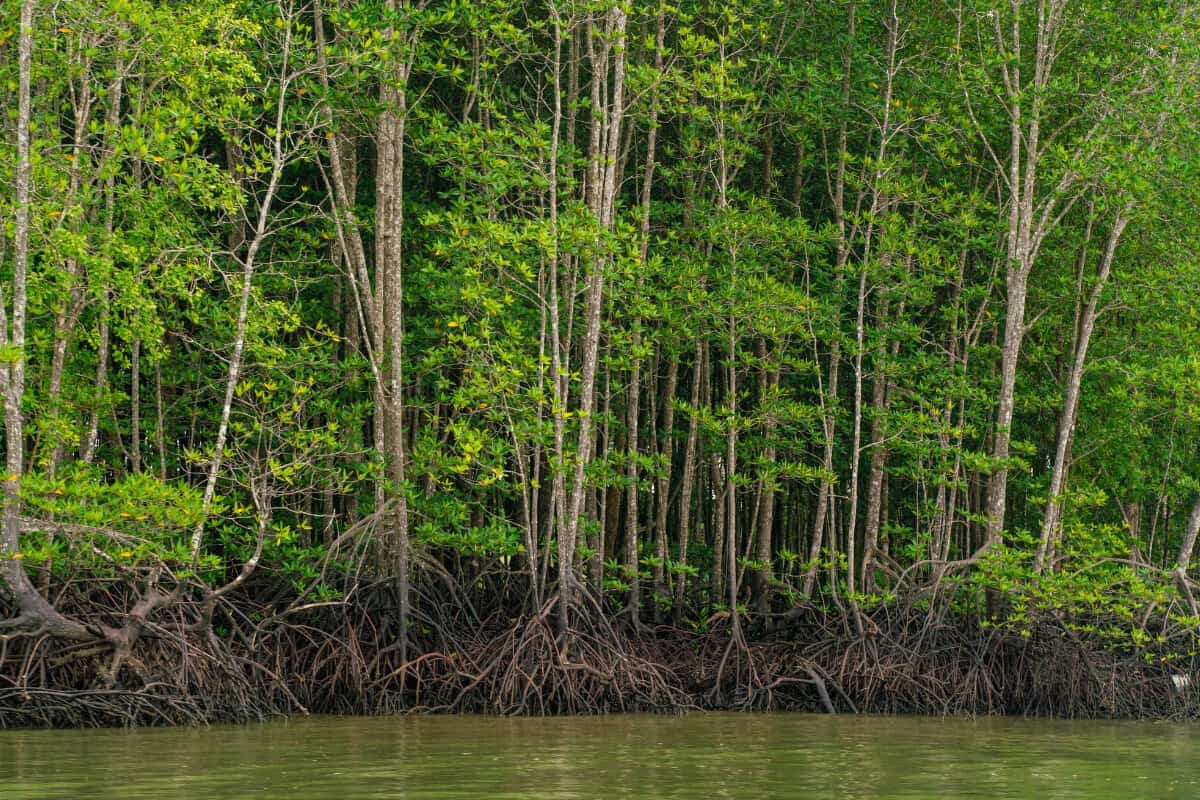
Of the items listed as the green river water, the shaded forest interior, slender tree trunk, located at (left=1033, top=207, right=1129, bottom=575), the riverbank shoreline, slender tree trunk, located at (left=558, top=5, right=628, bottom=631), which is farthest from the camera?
slender tree trunk, located at (left=1033, top=207, right=1129, bottom=575)

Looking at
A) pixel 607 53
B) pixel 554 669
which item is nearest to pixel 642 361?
pixel 607 53

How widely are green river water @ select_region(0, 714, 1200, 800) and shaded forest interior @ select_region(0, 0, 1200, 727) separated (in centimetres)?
143

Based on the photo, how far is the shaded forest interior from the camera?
42.0 ft

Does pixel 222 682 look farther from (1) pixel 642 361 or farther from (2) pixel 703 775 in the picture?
(1) pixel 642 361

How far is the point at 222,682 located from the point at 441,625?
7.67 ft

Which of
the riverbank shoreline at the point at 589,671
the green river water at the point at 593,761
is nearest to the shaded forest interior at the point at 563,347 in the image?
the riverbank shoreline at the point at 589,671

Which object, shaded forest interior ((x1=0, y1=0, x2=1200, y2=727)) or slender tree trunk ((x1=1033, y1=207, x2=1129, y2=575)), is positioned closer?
shaded forest interior ((x1=0, y1=0, x2=1200, y2=727))

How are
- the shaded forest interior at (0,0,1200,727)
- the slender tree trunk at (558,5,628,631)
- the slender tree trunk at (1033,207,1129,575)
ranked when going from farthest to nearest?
the slender tree trunk at (1033,207,1129,575) → the slender tree trunk at (558,5,628,631) → the shaded forest interior at (0,0,1200,727)

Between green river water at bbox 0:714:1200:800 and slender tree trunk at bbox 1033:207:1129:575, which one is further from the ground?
slender tree trunk at bbox 1033:207:1129:575

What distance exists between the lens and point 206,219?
16188 millimetres

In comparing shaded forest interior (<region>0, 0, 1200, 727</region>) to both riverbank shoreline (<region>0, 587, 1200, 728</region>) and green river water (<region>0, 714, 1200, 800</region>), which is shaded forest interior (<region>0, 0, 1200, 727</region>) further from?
green river water (<region>0, 714, 1200, 800</region>)

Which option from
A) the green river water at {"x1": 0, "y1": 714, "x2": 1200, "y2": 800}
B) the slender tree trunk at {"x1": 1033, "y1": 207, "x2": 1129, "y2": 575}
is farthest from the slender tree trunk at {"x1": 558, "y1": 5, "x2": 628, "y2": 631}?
the slender tree trunk at {"x1": 1033, "y1": 207, "x2": 1129, "y2": 575}

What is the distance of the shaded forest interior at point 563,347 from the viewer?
42.0 feet

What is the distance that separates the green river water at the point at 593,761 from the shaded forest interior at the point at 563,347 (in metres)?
1.43
